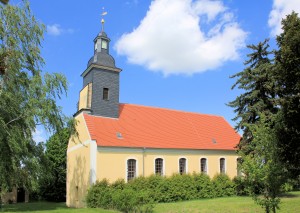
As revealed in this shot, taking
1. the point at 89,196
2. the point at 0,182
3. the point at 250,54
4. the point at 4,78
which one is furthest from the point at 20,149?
the point at 250,54

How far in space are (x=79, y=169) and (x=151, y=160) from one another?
5.96m

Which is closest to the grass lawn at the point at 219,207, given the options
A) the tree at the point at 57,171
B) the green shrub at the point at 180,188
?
the green shrub at the point at 180,188

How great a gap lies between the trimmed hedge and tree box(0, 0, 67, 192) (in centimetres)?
458

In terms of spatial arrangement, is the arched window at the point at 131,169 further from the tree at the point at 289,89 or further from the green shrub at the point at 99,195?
the tree at the point at 289,89

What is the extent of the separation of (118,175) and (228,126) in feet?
53.3

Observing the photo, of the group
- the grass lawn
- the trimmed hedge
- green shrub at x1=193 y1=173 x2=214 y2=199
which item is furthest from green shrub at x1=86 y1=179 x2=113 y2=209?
green shrub at x1=193 y1=173 x2=214 y2=199

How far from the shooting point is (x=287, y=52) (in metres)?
11.2

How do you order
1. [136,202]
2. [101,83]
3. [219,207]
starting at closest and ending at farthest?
[136,202], [219,207], [101,83]

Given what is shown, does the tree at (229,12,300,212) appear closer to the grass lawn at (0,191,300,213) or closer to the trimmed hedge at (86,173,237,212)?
the grass lawn at (0,191,300,213)

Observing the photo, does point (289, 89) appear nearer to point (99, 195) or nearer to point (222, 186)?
point (99, 195)

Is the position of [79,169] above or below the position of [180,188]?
Result: above

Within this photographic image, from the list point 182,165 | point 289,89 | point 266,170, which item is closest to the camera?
point 266,170

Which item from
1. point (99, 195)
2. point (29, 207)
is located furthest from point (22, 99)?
point (29, 207)

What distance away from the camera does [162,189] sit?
79.6 ft
